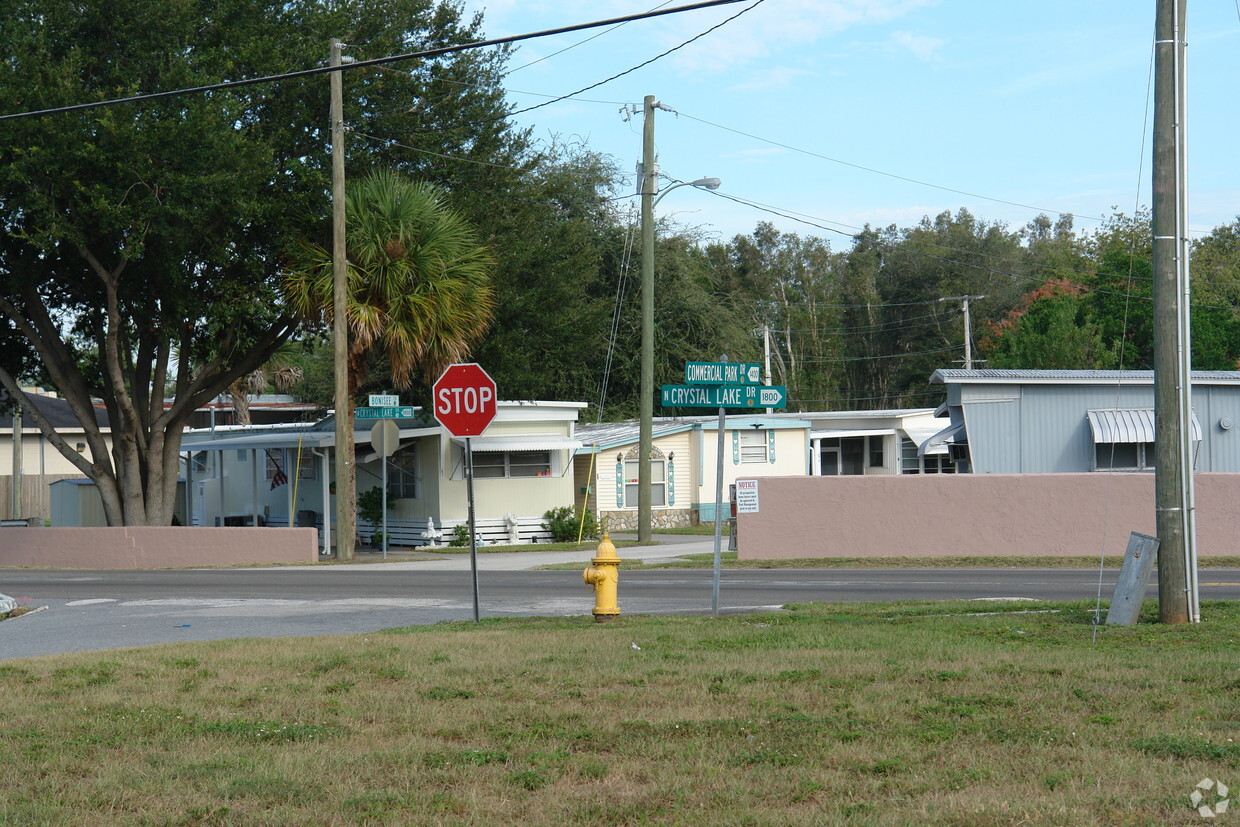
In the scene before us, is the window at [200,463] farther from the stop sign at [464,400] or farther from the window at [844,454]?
the stop sign at [464,400]

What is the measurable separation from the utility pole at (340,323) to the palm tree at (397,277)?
0.43 m

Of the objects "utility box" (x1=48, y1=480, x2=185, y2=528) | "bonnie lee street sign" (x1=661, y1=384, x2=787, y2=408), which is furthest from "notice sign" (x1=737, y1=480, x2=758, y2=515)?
"utility box" (x1=48, y1=480, x2=185, y2=528)

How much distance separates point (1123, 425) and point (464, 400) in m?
18.6

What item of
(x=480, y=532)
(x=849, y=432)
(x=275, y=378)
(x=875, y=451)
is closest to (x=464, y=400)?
(x=480, y=532)

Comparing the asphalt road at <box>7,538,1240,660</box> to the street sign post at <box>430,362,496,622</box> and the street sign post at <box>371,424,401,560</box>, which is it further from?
the street sign post at <box>430,362,496,622</box>

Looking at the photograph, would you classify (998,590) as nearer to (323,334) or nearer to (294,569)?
(294,569)

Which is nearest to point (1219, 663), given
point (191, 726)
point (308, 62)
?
point (191, 726)

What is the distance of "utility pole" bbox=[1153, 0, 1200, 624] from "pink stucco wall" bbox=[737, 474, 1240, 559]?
11340 mm

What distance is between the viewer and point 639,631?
11.4 meters

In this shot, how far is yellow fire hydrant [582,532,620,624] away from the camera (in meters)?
12.7

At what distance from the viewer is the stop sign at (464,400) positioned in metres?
12.6

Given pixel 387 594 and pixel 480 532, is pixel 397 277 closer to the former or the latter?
pixel 480 532

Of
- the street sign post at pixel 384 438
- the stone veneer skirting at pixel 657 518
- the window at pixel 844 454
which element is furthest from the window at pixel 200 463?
the window at pixel 844 454

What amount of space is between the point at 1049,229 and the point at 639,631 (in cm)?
7730
